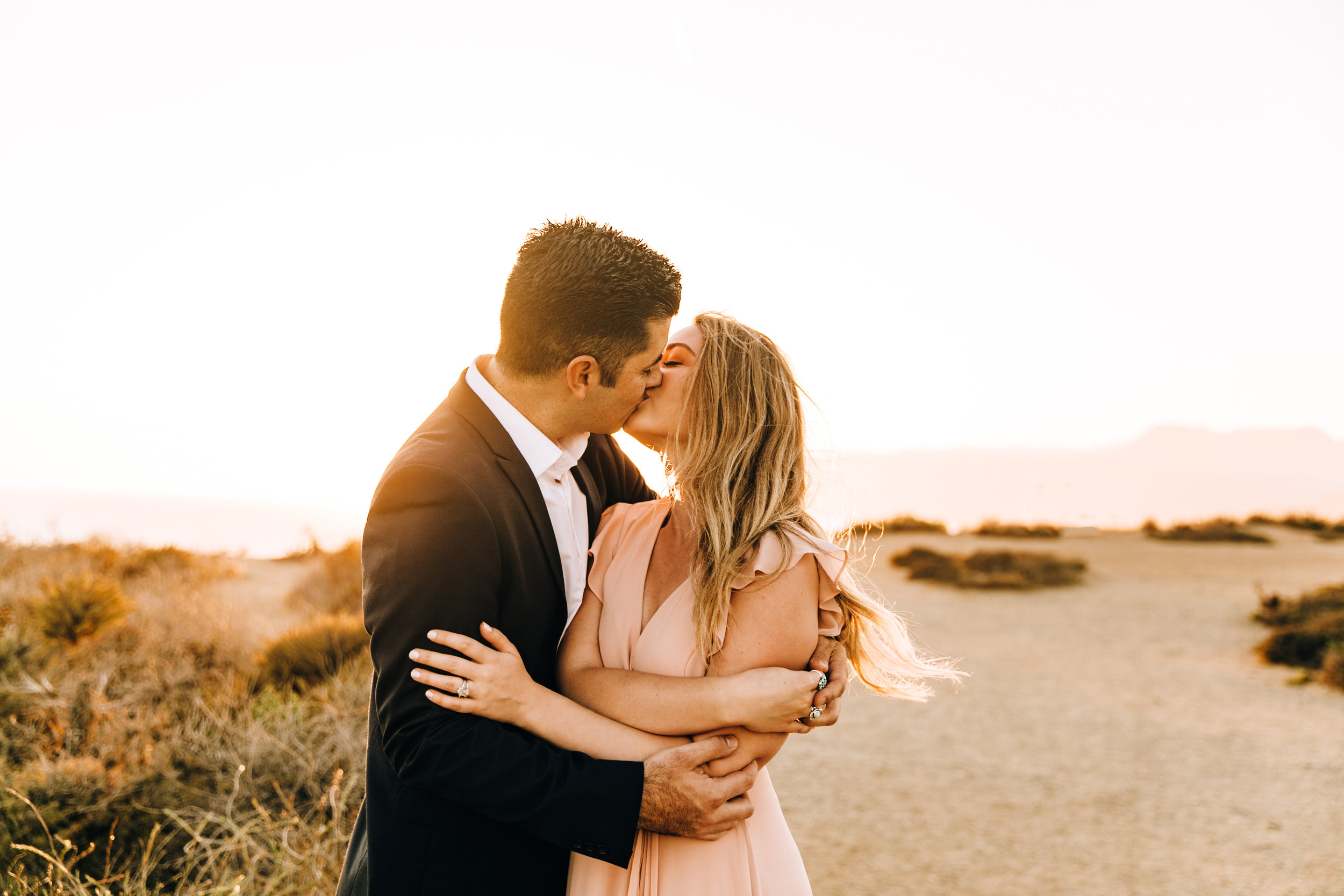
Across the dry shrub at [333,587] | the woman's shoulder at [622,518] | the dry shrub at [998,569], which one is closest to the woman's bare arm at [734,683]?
the woman's shoulder at [622,518]

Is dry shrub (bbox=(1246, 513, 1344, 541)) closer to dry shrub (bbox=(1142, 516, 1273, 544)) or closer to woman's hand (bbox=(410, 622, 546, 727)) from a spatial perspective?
dry shrub (bbox=(1142, 516, 1273, 544))

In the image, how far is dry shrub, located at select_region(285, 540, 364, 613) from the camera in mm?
10289

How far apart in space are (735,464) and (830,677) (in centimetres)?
69

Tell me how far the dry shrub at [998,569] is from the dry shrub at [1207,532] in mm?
7221

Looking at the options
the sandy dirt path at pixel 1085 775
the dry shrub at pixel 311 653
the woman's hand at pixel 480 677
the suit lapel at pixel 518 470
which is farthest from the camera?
the dry shrub at pixel 311 653

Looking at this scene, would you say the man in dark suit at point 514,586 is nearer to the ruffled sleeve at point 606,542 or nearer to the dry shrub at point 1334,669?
the ruffled sleeve at point 606,542

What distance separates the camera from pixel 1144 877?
17.3 feet

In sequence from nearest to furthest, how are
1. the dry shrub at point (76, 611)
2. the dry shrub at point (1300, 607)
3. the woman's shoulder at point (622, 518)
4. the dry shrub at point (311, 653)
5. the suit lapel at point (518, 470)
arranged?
the suit lapel at point (518, 470), the woman's shoulder at point (622, 518), the dry shrub at point (311, 653), the dry shrub at point (76, 611), the dry shrub at point (1300, 607)

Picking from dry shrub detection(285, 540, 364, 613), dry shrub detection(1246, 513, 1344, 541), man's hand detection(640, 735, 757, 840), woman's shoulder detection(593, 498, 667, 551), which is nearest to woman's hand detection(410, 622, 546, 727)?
man's hand detection(640, 735, 757, 840)

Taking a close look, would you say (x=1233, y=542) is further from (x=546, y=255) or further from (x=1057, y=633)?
(x=546, y=255)

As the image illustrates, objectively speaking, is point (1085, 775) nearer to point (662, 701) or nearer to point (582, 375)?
point (662, 701)

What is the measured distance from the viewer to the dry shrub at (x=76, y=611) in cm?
693

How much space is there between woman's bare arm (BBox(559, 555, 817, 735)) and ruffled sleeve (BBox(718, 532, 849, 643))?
0.09 feet

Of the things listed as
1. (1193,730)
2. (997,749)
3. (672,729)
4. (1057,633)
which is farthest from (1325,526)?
(672,729)
